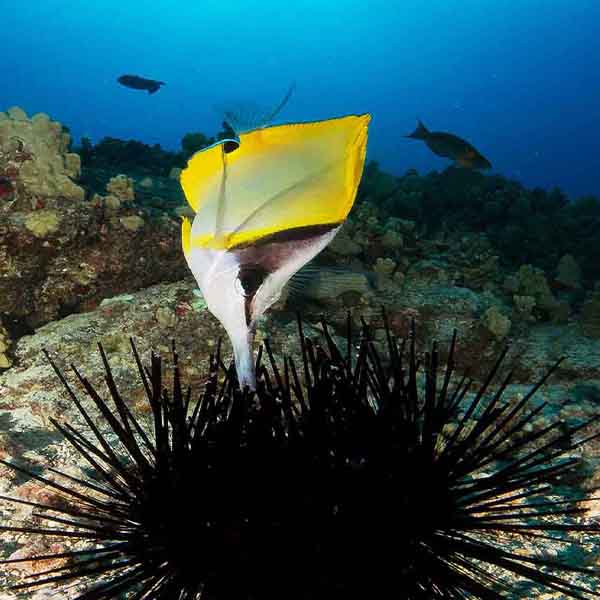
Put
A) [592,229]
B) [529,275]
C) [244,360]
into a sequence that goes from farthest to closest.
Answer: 1. [592,229]
2. [529,275]
3. [244,360]

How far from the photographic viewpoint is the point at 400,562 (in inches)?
58.9

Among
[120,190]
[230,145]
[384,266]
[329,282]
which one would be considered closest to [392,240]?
[384,266]

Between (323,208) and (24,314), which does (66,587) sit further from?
(24,314)

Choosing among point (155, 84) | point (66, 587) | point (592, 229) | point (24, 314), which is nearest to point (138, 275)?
point (24, 314)

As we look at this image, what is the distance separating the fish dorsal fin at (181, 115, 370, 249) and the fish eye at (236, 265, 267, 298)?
83 millimetres

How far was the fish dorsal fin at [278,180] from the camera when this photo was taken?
4.24 feet

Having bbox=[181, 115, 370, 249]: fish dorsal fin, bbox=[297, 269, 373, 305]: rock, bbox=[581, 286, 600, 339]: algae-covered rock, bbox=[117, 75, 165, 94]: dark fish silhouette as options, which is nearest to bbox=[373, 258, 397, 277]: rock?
bbox=[581, 286, 600, 339]: algae-covered rock

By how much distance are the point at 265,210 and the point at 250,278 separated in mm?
177

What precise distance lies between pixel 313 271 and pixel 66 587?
133cm

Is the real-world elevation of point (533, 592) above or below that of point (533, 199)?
below

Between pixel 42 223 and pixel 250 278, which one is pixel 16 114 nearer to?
pixel 42 223

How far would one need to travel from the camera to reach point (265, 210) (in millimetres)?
1314

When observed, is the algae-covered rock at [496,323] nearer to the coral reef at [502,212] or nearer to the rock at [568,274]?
A: the rock at [568,274]

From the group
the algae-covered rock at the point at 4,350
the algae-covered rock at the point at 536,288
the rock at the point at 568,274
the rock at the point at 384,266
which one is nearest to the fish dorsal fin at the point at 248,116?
the algae-covered rock at the point at 4,350
